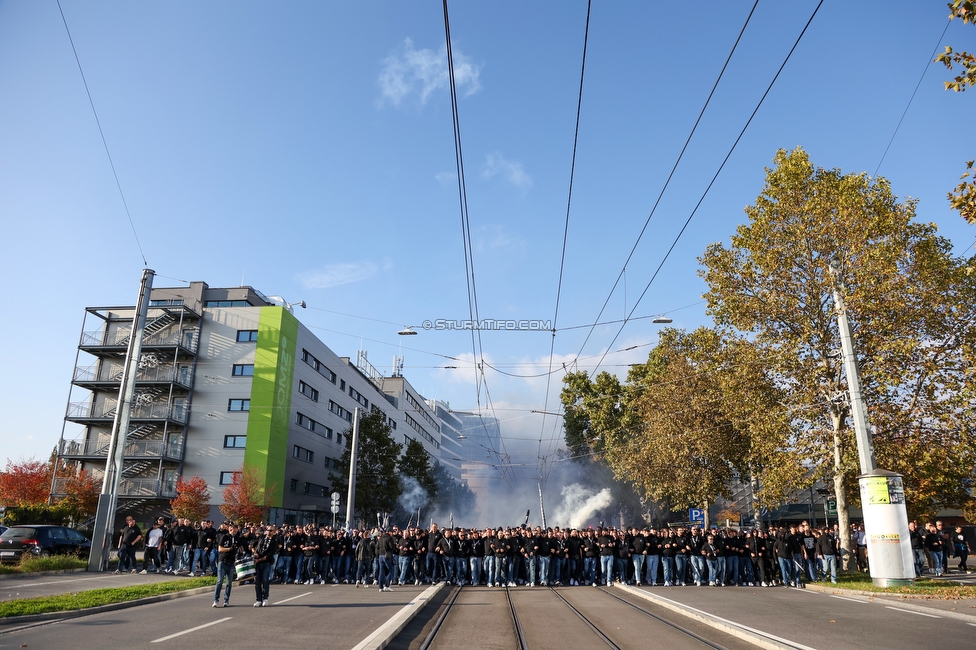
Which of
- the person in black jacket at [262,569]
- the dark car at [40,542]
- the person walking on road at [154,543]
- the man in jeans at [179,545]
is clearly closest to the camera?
the person in black jacket at [262,569]

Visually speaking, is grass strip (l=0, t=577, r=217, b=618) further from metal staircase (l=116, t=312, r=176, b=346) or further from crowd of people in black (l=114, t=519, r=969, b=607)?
metal staircase (l=116, t=312, r=176, b=346)

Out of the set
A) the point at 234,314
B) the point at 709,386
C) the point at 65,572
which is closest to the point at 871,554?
the point at 709,386

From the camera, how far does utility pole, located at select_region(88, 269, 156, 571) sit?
19750 millimetres

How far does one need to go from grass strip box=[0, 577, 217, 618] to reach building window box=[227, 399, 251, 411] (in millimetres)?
30157

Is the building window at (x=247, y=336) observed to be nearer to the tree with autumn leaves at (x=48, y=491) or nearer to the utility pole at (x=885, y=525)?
the tree with autumn leaves at (x=48, y=491)

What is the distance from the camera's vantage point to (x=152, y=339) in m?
45.4

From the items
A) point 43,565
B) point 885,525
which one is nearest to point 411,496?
point 43,565

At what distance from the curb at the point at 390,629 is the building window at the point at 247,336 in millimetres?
36666

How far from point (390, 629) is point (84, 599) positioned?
666 centimetres

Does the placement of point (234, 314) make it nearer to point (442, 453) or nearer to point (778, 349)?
point (778, 349)

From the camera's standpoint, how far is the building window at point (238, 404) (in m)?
45.2

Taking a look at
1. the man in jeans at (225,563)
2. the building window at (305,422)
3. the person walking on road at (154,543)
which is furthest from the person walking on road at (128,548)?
the building window at (305,422)

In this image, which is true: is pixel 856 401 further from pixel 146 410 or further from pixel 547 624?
pixel 146 410

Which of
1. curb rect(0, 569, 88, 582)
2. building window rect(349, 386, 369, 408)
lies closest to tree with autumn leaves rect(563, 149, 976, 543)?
curb rect(0, 569, 88, 582)
